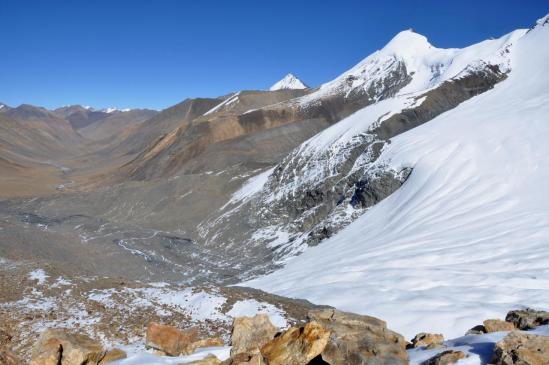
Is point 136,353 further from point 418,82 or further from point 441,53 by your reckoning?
point 441,53

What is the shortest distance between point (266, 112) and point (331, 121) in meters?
11.9

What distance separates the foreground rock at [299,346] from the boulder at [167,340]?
1751 mm

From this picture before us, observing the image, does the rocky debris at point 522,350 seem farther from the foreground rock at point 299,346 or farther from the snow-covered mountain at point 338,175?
the snow-covered mountain at point 338,175

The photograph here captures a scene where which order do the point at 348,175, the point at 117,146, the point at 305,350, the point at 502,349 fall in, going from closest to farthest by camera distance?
the point at 502,349 → the point at 305,350 → the point at 348,175 → the point at 117,146

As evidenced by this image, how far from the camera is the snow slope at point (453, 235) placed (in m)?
16.5

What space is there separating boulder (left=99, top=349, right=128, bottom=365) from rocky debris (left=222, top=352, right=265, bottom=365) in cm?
187

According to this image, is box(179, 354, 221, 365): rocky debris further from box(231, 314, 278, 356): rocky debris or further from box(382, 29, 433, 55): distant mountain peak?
box(382, 29, 433, 55): distant mountain peak

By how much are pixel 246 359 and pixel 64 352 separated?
2821mm

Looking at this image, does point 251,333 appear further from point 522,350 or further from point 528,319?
point 528,319

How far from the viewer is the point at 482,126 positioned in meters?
39.1

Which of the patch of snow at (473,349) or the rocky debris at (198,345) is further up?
the rocky debris at (198,345)

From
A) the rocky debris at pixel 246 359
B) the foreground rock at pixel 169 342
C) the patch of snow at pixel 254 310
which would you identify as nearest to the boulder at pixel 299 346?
the rocky debris at pixel 246 359

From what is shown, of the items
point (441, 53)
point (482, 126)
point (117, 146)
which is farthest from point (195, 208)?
point (117, 146)

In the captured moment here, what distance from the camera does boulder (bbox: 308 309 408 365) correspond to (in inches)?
282
